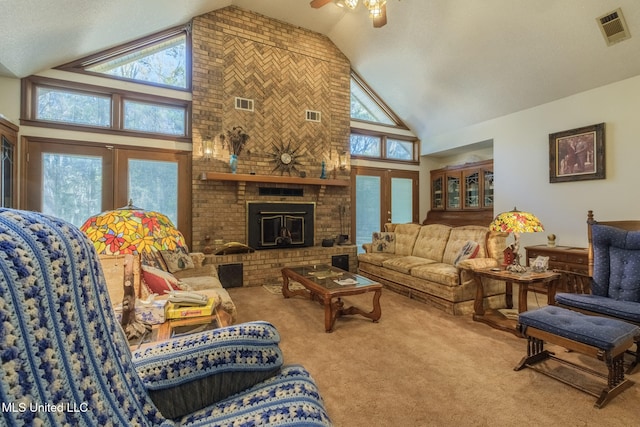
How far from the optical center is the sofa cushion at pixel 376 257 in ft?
15.3

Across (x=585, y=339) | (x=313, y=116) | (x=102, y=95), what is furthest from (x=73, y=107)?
(x=585, y=339)

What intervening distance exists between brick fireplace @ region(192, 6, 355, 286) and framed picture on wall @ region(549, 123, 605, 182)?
10.7 feet

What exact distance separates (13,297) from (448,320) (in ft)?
11.1

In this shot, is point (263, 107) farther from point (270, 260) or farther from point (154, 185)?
point (270, 260)

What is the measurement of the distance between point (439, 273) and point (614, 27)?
Answer: 11.0 ft

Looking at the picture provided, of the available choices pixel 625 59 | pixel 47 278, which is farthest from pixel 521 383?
pixel 625 59

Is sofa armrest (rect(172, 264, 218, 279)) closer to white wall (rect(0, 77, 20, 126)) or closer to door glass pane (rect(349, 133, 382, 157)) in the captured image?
white wall (rect(0, 77, 20, 126))

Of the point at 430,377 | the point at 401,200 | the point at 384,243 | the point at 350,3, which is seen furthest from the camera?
the point at 401,200

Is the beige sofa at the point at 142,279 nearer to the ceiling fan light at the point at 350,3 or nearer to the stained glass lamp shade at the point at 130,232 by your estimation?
the stained glass lamp shade at the point at 130,232

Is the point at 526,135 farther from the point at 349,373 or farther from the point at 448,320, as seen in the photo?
the point at 349,373

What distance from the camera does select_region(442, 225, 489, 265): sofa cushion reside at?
381 centimetres

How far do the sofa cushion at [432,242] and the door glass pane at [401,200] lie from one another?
6.21 feet

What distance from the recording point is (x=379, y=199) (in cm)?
651

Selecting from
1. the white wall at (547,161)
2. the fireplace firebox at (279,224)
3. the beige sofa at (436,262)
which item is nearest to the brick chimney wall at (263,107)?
the fireplace firebox at (279,224)
